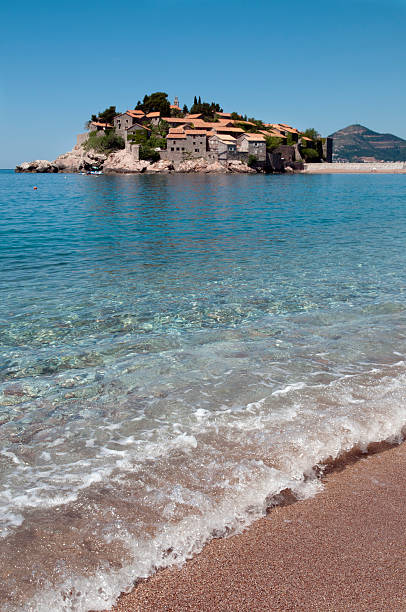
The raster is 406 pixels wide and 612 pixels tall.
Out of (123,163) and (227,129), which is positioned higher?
(227,129)

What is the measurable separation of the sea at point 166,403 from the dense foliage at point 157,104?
11211cm

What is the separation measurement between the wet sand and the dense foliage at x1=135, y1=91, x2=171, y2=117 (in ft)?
396

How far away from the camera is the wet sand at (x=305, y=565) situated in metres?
2.67

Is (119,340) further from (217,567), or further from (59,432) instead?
(217,567)

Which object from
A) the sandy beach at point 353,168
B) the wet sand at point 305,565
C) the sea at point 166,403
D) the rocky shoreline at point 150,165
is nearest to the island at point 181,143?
the rocky shoreline at point 150,165

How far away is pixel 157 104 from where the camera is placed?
113m

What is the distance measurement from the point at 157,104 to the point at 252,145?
29.9 m

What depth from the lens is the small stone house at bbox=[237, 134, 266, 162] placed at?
101875mm

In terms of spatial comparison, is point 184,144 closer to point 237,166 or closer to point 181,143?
point 181,143

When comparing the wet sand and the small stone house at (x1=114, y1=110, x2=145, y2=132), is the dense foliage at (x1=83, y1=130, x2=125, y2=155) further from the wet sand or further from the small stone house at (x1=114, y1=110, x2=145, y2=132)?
the wet sand

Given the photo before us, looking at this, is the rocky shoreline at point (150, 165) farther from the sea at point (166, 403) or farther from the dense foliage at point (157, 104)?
the sea at point (166, 403)

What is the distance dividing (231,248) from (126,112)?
109 meters

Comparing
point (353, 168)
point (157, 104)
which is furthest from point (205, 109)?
point (353, 168)

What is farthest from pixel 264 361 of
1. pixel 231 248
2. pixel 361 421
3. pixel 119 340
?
pixel 231 248
